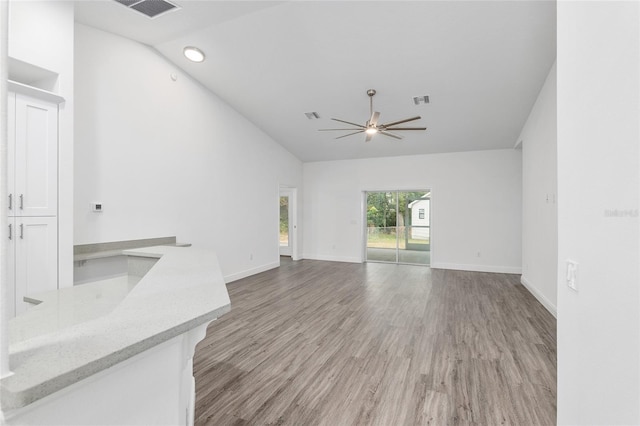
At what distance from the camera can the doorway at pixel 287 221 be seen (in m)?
8.46

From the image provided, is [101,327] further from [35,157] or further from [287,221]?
[287,221]

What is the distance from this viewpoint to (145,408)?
0.79m

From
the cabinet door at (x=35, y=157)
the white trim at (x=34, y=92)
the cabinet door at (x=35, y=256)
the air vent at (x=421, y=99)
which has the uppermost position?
the air vent at (x=421, y=99)

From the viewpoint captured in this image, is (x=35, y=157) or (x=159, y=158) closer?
(x=35, y=157)

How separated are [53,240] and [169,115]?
2396 millimetres

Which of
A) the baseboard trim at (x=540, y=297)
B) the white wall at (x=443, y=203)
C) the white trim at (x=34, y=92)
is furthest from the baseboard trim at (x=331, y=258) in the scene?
the white trim at (x=34, y=92)

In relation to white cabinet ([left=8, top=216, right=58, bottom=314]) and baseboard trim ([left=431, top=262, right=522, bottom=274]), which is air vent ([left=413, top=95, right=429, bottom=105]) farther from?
white cabinet ([left=8, top=216, right=58, bottom=314])

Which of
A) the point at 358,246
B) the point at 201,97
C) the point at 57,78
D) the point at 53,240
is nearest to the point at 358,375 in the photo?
the point at 53,240

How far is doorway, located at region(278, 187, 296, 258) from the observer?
27.8 ft

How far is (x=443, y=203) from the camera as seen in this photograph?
7172 millimetres

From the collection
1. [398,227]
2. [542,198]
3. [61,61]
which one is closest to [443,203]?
[398,227]

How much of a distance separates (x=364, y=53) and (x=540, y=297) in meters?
4.29
